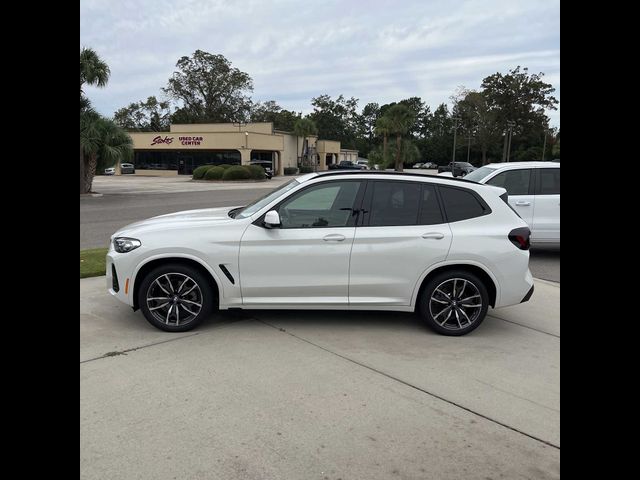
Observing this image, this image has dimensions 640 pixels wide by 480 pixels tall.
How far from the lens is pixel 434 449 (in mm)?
3152

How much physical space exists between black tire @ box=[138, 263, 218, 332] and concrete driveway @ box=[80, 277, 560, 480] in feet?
0.53

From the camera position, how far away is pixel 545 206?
9383 millimetres

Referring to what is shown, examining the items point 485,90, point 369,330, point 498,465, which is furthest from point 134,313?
point 485,90

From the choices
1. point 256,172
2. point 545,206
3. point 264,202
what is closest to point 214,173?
point 256,172

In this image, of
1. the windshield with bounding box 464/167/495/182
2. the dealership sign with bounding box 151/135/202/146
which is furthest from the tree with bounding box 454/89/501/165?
the windshield with bounding box 464/167/495/182

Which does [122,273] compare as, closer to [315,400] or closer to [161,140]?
[315,400]

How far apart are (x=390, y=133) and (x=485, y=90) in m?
40.4

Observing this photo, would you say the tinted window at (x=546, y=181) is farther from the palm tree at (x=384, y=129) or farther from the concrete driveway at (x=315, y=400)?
the palm tree at (x=384, y=129)

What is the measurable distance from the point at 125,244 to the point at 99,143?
79.7 ft

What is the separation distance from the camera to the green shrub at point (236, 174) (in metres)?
45.2

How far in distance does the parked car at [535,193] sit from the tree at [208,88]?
80.4m

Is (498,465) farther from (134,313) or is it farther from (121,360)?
(134,313)

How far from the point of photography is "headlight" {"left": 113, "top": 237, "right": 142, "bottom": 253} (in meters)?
5.10
